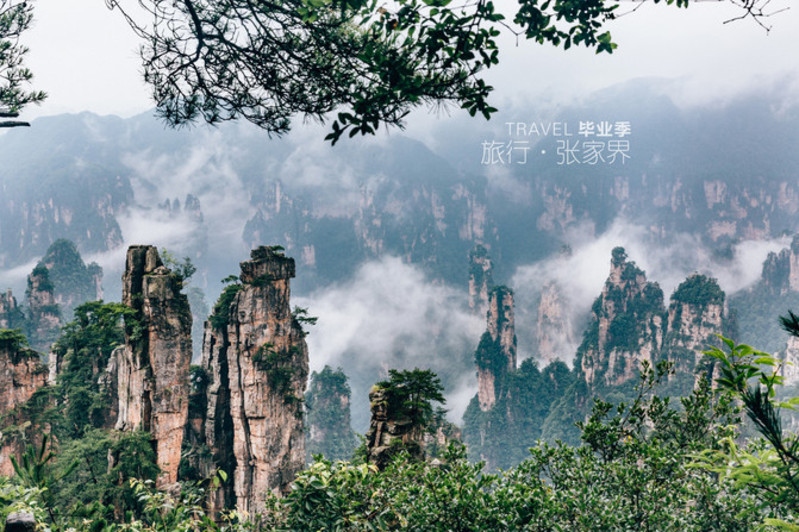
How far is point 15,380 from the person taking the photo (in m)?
20.1

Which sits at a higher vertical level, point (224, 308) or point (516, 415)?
point (224, 308)

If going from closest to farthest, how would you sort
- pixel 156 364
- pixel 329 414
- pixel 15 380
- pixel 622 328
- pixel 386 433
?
pixel 386 433
pixel 156 364
pixel 15 380
pixel 329 414
pixel 622 328

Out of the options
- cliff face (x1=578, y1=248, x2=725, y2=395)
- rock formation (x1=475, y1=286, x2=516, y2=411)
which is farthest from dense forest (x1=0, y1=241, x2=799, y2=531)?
rock formation (x1=475, y1=286, x2=516, y2=411)

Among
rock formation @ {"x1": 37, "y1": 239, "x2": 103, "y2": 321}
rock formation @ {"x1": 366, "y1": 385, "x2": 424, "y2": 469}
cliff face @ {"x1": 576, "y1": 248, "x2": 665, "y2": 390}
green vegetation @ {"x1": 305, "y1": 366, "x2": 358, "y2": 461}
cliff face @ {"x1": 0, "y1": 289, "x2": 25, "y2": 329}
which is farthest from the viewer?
rock formation @ {"x1": 37, "y1": 239, "x2": 103, "y2": 321}

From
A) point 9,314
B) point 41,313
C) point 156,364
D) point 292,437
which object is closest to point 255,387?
point 292,437

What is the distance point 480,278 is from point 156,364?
89724 mm

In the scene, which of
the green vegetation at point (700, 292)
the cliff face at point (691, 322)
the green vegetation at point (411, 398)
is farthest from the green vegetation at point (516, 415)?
the green vegetation at point (411, 398)

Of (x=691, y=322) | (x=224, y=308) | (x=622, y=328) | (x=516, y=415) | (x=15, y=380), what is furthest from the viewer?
(x=516, y=415)

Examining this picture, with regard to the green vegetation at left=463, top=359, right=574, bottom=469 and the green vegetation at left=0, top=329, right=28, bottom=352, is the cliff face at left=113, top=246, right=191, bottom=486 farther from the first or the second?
the green vegetation at left=463, top=359, right=574, bottom=469

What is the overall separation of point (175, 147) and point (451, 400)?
478 ft

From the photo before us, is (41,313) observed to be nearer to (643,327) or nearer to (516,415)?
(516,415)

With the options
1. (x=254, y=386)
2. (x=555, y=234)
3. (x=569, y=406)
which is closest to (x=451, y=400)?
(x=569, y=406)

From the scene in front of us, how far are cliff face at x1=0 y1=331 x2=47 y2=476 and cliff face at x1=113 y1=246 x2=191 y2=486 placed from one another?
5542mm

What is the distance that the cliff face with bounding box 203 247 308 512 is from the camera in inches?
837
